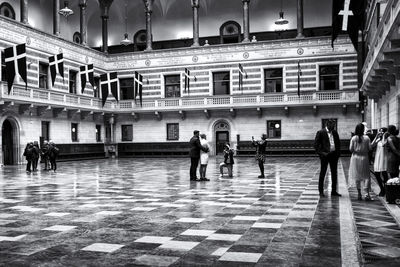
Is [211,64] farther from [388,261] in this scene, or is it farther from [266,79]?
[388,261]

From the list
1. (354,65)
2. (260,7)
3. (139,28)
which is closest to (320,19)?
(260,7)

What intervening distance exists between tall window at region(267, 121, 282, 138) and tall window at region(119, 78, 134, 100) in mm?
13971

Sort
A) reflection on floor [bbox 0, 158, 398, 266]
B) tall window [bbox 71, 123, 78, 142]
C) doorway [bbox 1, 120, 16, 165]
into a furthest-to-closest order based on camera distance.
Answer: tall window [bbox 71, 123, 78, 142] → doorway [bbox 1, 120, 16, 165] → reflection on floor [bbox 0, 158, 398, 266]

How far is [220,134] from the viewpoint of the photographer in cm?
4000

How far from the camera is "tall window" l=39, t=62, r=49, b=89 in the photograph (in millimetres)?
33500

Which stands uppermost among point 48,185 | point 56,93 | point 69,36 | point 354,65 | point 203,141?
point 69,36

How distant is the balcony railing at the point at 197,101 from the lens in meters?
33.1

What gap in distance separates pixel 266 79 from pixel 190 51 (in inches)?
300

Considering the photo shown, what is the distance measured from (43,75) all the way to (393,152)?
29.4m

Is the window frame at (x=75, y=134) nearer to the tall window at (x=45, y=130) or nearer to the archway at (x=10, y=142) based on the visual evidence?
the tall window at (x=45, y=130)

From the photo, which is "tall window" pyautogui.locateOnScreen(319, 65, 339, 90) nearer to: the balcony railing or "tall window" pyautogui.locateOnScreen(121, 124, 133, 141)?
the balcony railing

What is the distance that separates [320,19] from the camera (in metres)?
42.6

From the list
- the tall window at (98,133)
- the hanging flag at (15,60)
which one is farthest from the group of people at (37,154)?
the tall window at (98,133)

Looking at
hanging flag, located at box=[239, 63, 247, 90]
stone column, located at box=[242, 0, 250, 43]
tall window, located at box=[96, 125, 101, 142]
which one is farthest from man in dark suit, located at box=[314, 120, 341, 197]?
tall window, located at box=[96, 125, 101, 142]
